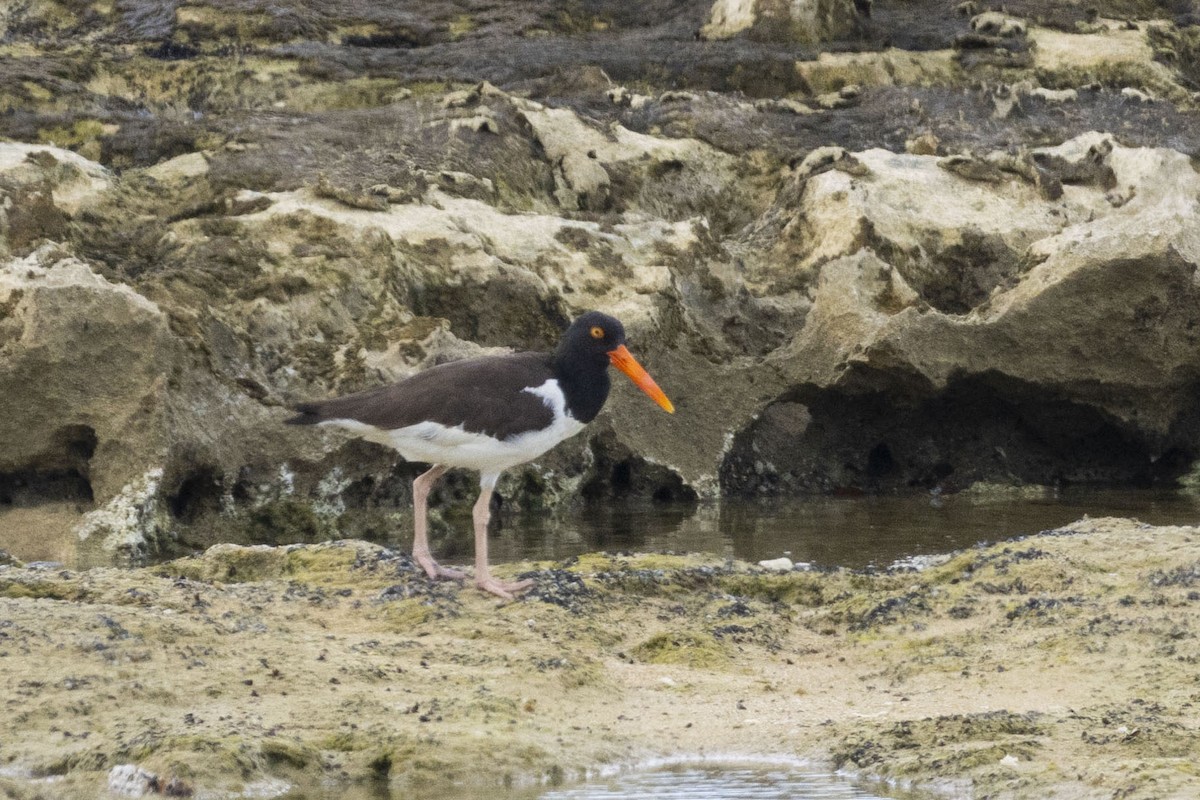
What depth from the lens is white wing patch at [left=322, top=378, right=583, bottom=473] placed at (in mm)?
7668

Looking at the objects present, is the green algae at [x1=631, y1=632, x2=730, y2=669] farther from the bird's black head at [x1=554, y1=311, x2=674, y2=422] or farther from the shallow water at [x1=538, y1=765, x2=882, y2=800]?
the bird's black head at [x1=554, y1=311, x2=674, y2=422]

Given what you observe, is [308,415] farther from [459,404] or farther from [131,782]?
[131,782]

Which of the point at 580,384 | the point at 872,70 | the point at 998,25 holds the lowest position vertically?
the point at 580,384

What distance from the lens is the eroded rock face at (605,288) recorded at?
11391mm

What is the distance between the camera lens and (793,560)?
33.4ft

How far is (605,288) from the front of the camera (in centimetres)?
1355

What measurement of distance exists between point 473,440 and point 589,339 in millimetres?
895

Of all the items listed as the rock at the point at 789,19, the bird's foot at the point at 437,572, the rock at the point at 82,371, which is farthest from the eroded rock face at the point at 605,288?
the bird's foot at the point at 437,572

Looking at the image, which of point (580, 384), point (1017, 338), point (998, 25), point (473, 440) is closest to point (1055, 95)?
point (998, 25)

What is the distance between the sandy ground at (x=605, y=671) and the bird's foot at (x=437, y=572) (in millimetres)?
170

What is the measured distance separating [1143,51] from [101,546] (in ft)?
49.9

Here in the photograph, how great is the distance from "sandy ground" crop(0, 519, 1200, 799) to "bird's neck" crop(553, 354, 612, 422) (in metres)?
0.81

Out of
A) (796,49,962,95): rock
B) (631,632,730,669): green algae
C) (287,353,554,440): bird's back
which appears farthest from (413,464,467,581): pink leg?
(796,49,962,95): rock

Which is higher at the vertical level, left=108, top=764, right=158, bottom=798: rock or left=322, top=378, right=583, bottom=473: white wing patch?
left=322, top=378, right=583, bottom=473: white wing patch
